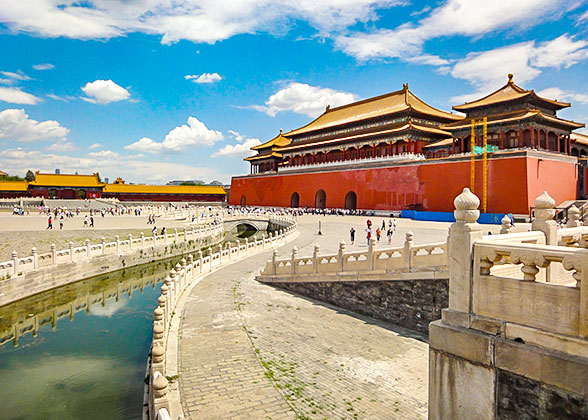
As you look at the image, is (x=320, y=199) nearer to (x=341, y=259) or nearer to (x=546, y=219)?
(x=341, y=259)

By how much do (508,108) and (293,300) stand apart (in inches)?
996

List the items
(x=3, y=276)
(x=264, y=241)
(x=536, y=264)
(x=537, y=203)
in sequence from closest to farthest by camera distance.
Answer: (x=536, y=264) < (x=537, y=203) < (x=3, y=276) < (x=264, y=241)

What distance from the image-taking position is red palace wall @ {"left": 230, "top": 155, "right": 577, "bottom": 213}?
86.3 feet

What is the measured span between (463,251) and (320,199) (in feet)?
134

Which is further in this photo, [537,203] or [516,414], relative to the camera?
[537,203]

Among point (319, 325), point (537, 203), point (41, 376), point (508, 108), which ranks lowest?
point (41, 376)

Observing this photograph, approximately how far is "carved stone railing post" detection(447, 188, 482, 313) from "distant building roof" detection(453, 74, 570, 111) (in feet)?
93.3

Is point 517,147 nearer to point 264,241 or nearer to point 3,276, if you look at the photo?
point 264,241

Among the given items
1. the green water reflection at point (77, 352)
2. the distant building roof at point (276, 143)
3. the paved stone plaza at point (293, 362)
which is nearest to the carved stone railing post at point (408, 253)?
the paved stone plaza at point (293, 362)

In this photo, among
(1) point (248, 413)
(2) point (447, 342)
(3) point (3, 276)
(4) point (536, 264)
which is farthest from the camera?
(3) point (3, 276)

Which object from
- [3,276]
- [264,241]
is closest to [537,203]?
[3,276]

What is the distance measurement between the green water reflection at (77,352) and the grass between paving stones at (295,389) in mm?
2736

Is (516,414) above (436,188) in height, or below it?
below

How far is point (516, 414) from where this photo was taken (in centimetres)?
347
